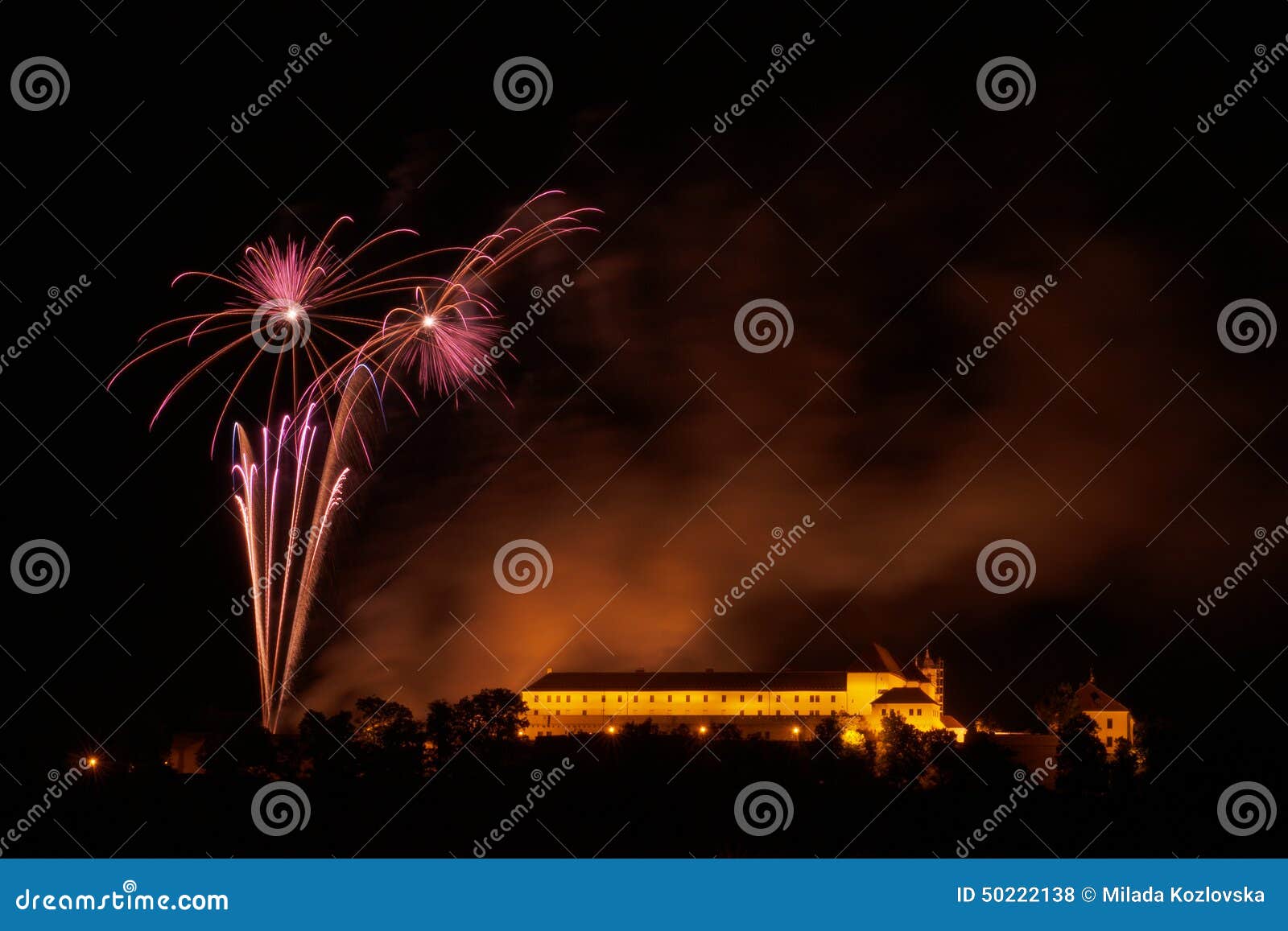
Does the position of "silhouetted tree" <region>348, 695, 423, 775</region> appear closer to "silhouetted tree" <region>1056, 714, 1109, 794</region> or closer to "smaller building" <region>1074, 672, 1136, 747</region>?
"silhouetted tree" <region>1056, 714, 1109, 794</region>

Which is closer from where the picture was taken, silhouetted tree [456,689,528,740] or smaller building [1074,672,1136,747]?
silhouetted tree [456,689,528,740]

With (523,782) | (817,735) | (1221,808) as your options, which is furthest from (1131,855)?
(817,735)

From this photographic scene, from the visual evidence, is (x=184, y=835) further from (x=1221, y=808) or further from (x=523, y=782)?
(x=1221, y=808)

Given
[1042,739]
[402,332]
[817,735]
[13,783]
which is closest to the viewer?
[402,332]

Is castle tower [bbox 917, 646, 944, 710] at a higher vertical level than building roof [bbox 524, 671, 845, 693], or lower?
higher

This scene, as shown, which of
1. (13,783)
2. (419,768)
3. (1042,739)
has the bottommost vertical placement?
(13,783)

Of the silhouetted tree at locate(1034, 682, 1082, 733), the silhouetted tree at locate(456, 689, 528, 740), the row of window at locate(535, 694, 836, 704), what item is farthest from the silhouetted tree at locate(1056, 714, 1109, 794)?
the row of window at locate(535, 694, 836, 704)

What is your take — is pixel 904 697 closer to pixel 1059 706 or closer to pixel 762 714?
pixel 762 714
